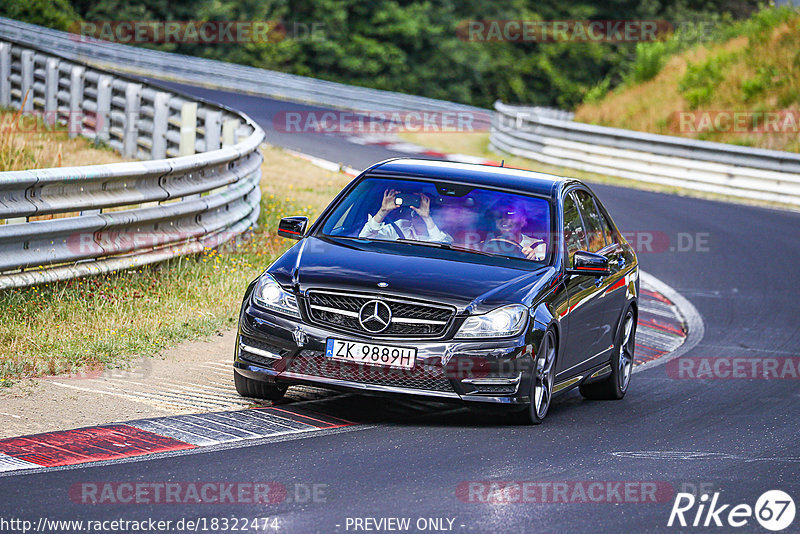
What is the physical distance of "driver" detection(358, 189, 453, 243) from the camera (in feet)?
27.7

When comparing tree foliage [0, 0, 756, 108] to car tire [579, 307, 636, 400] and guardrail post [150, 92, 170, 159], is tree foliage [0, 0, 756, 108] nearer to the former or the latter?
guardrail post [150, 92, 170, 159]

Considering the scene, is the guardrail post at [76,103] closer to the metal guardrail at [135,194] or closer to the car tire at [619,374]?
the metal guardrail at [135,194]

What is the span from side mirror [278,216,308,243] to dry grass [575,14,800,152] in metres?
23.6

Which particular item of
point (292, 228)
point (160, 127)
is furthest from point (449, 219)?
point (160, 127)

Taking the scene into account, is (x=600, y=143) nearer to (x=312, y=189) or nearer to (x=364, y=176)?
(x=312, y=189)

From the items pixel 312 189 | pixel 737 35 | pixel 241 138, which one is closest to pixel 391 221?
pixel 241 138

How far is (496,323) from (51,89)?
16061 mm

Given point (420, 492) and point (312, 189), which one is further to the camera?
point (312, 189)

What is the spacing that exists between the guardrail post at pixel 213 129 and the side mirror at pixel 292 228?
8.74 m

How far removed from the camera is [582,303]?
864cm

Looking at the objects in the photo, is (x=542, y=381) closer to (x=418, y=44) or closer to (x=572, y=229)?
(x=572, y=229)

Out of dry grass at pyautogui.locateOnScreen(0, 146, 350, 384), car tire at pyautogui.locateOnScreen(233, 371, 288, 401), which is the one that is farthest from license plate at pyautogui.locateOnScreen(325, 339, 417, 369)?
dry grass at pyautogui.locateOnScreen(0, 146, 350, 384)

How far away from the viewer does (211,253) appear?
1225 cm

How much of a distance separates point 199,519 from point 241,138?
1225 centimetres
